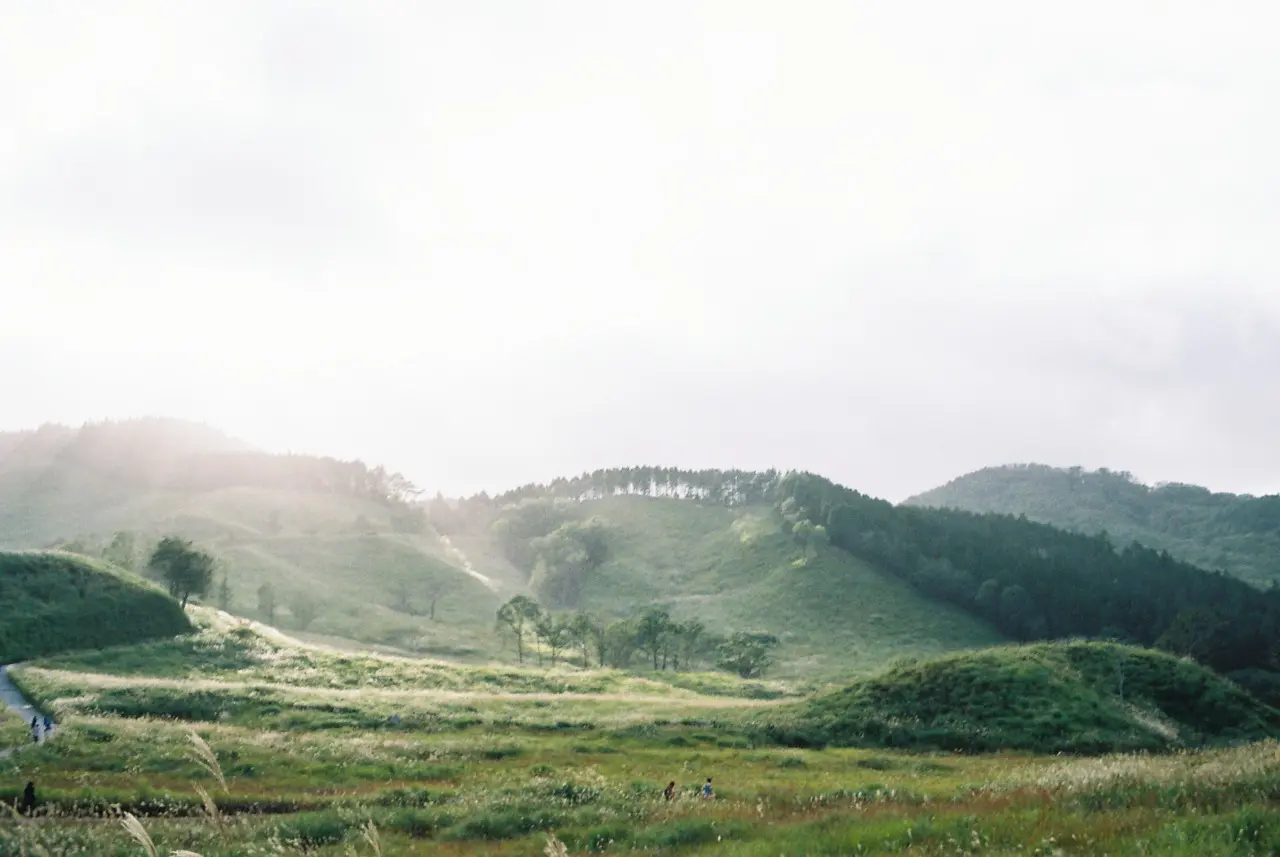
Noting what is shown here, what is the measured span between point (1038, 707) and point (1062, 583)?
111227mm

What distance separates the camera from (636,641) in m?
128

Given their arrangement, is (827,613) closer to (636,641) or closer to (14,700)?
(636,641)

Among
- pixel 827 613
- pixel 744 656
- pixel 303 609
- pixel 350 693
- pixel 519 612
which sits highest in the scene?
pixel 519 612

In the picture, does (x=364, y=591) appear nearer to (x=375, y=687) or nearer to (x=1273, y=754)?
(x=375, y=687)

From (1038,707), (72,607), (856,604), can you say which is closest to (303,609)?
(72,607)

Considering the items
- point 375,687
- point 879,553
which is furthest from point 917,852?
point 879,553

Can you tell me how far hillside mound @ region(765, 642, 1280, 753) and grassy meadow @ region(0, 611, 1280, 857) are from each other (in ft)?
11.1

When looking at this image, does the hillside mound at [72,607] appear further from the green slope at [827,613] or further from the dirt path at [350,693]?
the green slope at [827,613]

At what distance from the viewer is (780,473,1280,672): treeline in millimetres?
114562

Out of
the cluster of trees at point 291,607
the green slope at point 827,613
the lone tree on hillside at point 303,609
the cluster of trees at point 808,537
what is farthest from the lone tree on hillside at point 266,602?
the cluster of trees at point 808,537

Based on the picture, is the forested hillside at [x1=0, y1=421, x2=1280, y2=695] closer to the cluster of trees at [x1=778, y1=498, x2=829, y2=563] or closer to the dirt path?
the cluster of trees at [x1=778, y1=498, x2=829, y2=563]

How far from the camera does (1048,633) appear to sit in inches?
5576

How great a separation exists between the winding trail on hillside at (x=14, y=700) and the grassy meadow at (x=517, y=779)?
44.5 inches

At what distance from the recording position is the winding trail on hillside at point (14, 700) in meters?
49.6
